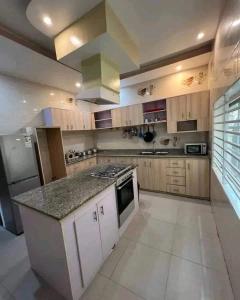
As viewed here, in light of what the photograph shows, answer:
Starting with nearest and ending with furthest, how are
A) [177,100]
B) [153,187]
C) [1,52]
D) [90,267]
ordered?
[90,267] → [1,52] → [177,100] → [153,187]

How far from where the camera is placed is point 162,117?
12.2 ft

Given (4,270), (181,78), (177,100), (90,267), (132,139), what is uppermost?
(181,78)

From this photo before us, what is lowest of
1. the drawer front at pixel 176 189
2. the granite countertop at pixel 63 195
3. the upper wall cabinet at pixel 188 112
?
the drawer front at pixel 176 189

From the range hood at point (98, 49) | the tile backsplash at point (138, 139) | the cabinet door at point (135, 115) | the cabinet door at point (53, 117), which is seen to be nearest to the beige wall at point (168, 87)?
the cabinet door at point (135, 115)

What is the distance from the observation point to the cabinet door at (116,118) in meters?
4.05

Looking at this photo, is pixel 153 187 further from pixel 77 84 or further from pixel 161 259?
pixel 77 84

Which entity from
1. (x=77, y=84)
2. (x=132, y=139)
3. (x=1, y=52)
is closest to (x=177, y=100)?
(x=132, y=139)

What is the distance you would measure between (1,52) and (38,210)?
2.25 metres

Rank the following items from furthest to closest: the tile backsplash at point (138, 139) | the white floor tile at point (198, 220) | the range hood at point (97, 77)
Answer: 1. the tile backsplash at point (138, 139)
2. the white floor tile at point (198, 220)
3. the range hood at point (97, 77)

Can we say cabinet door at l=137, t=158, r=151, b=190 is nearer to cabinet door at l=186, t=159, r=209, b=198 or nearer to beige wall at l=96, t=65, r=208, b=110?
cabinet door at l=186, t=159, r=209, b=198

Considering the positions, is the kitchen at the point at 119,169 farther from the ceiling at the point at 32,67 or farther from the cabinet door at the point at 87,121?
the cabinet door at the point at 87,121

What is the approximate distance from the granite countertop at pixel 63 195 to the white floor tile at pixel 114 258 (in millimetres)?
898

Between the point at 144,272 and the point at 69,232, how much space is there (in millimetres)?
1009

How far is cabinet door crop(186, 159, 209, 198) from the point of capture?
2941 millimetres
